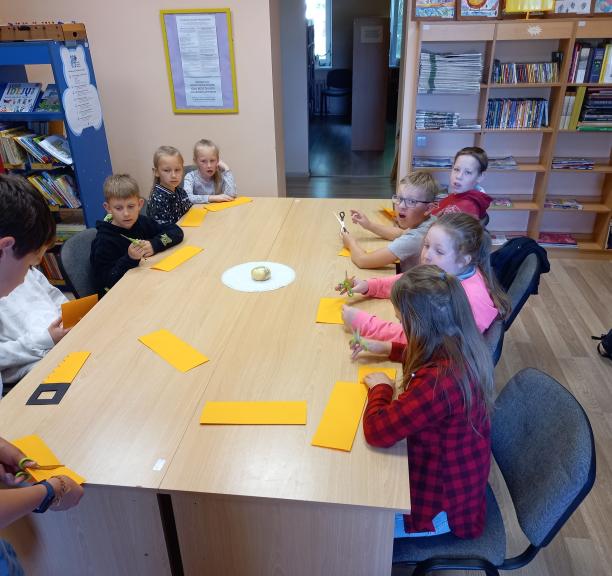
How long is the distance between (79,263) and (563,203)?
3540 millimetres

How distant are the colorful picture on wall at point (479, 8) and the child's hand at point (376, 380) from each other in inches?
119

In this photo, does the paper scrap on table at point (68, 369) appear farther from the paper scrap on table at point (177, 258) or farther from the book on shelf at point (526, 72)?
the book on shelf at point (526, 72)

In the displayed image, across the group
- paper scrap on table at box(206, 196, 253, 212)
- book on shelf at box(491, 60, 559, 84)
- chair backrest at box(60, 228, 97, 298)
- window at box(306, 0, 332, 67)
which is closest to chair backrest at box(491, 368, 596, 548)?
chair backrest at box(60, 228, 97, 298)

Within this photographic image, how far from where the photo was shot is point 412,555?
1.32 m

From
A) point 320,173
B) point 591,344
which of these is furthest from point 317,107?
point 591,344

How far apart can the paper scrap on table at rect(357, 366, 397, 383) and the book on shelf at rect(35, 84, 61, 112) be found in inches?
105

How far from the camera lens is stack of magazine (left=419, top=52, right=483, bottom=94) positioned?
3615 millimetres

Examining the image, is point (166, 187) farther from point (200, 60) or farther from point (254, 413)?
point (254, 413)

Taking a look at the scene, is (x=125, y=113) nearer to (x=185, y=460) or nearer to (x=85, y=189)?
(x=85, y=189)

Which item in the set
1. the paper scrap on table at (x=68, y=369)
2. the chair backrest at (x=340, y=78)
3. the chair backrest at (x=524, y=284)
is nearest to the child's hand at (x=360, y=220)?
the chair backrest at (x=524, y=284)

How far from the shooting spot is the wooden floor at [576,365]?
6.00 ft

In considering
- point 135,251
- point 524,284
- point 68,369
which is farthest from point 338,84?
point 68,369

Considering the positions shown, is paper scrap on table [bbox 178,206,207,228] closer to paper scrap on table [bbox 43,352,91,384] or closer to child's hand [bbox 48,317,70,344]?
child's hand [bbox 48,317,70,344]

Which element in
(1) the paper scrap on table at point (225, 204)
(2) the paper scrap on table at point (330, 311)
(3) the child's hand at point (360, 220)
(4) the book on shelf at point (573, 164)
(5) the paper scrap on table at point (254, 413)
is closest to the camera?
(5) the paper scrap on table at point (254, 413)
